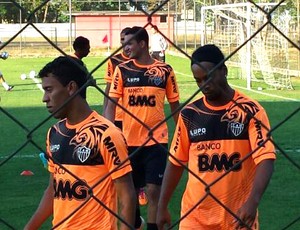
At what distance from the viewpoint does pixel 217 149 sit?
202 inches

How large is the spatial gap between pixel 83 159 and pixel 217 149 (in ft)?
3.01

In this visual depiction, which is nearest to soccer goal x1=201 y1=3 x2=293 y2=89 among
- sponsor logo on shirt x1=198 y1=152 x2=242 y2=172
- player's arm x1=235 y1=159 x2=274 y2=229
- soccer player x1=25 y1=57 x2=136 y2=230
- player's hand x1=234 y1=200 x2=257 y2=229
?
sponsor logo on shirt x1=198 y1=152 x2=242 y2=172

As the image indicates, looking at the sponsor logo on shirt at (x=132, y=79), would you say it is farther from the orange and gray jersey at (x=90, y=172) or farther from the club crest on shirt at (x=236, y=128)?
the orange and gray jersey at (x=90, y=172)

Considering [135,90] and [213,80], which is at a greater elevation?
[213,80]

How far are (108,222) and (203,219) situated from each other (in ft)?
2.41

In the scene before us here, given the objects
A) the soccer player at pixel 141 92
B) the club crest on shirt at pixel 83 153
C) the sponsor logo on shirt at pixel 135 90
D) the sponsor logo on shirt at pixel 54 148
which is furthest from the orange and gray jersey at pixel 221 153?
the sponsor logo on shirt at pixel 135 90

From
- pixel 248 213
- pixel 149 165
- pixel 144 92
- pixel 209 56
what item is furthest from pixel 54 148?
pixel 144 92

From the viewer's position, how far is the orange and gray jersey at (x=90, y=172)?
15.1ft

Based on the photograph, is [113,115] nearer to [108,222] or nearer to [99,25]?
[108,222]

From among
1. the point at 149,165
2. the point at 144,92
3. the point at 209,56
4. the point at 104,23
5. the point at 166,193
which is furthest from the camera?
the point at 104,23

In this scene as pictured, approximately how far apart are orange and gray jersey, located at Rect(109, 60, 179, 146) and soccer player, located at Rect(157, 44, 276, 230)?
10.6ft

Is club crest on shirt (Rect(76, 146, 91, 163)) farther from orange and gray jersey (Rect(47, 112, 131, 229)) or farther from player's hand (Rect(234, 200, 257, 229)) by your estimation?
player's hand (Rect(234, 200, 257, 229))

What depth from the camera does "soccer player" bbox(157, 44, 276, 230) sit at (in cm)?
494

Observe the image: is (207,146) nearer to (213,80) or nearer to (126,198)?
(213,80)
